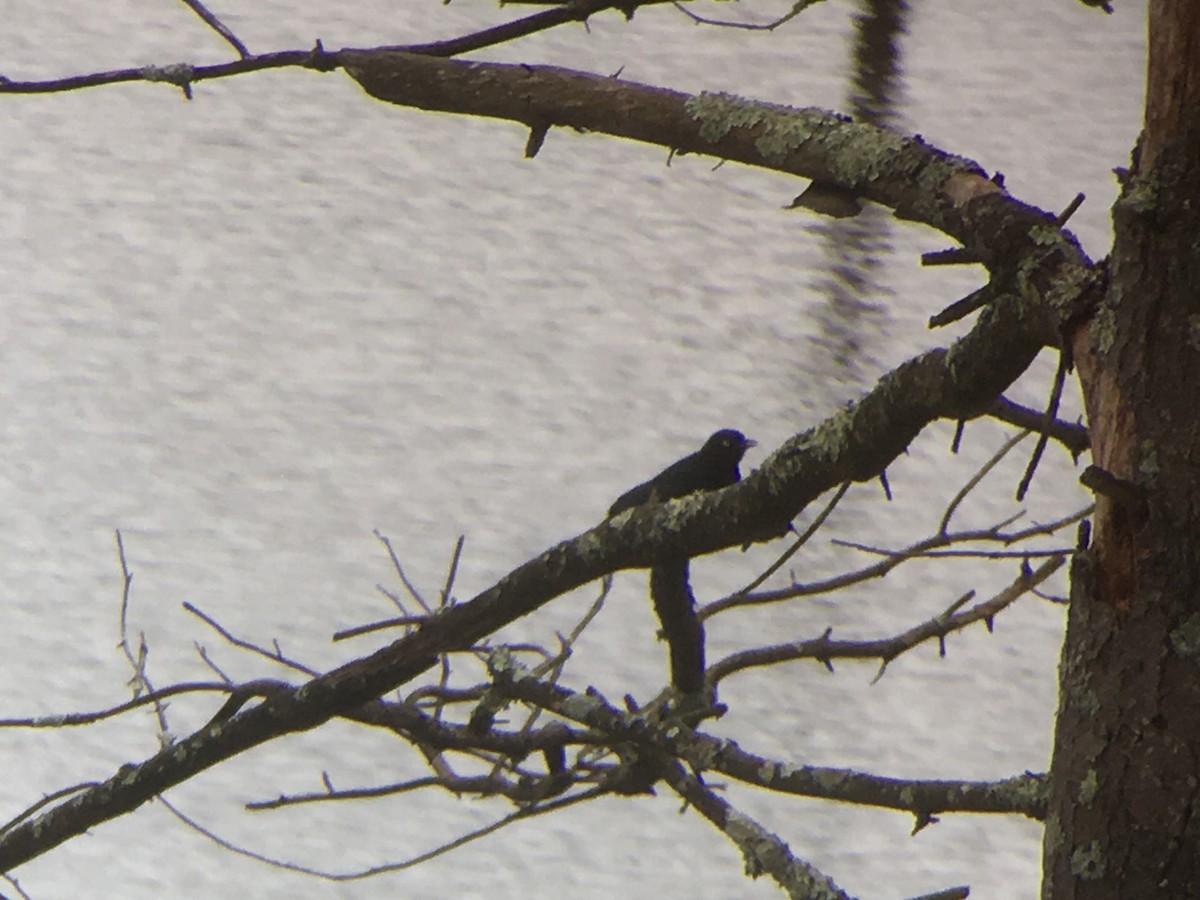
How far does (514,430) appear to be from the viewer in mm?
999

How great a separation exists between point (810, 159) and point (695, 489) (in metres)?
0.16

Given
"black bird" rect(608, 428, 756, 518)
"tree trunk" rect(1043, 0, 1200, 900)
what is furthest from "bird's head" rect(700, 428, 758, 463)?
"tree trunk" rect(1043, 0, 1200, 900)

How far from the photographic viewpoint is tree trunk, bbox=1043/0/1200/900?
28 cm

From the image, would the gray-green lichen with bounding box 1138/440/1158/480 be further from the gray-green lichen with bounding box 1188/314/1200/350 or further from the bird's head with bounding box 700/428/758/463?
the bird's head with bounding box 700/428/758/463

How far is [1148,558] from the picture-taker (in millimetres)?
286

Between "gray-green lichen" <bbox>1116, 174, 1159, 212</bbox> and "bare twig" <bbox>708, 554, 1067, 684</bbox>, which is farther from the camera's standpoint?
"bare twig" <bbox>708, 554, 1067, 684</bbox>

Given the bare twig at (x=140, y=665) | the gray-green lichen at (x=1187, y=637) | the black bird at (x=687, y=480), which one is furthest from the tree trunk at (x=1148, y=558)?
the bare twig at (x=140, y=665)

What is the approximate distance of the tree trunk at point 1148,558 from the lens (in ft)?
0.93

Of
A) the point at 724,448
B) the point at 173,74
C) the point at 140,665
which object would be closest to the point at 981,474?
the point at 724,448

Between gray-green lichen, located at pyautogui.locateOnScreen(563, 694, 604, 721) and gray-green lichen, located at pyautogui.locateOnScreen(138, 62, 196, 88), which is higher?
gray-green lichen, located at pyautogui.locateOnScreen(138, 62, 196, 88)

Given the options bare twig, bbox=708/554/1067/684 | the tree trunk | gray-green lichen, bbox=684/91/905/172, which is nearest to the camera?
the tree trunk

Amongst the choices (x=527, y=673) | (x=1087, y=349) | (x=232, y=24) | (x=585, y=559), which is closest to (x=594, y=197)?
(x=232, y=24)

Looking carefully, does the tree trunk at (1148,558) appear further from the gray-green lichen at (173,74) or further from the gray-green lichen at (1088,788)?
the gray-green lichen at (173,74)

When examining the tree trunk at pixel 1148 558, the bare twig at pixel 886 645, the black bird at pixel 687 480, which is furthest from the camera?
the bare twig at pixel 886 645
